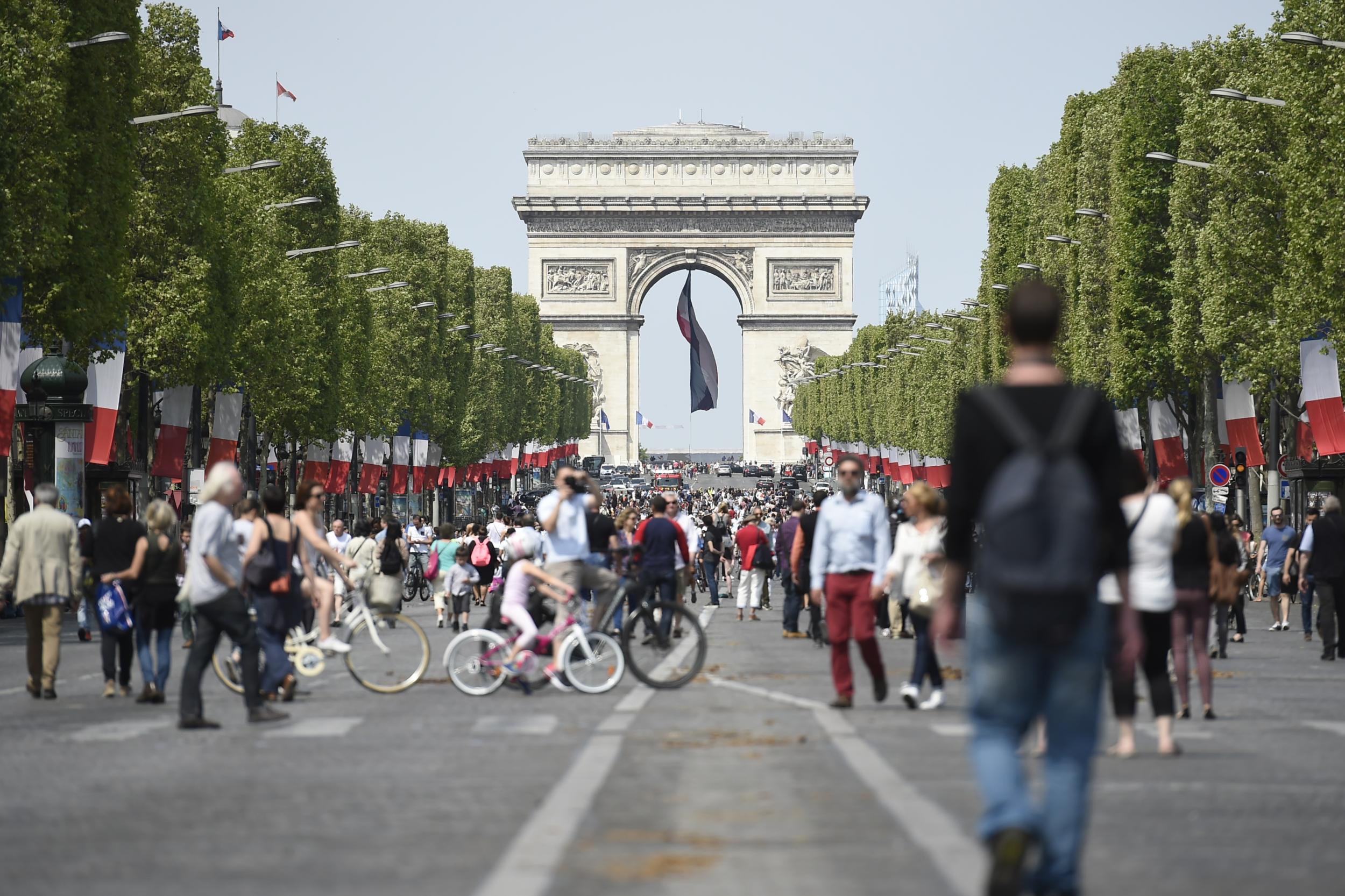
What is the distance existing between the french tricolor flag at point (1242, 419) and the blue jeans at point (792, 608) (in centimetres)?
1613

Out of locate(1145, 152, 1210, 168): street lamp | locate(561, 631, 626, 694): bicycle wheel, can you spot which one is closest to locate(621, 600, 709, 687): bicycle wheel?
locate(561, 631, 626, 694): bicycle wheel

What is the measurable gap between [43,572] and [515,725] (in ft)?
17.7

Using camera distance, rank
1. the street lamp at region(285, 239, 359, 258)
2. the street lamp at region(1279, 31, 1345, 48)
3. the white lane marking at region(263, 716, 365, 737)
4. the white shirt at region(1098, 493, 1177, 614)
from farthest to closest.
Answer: the street lamp at region(285, 239, 359, 258), the street lamp at region(1279, 31, 1345, 48), the white lane marking at region(263, 716, 365, 737), the white shirt at region(1098, 493, 1177, 614)

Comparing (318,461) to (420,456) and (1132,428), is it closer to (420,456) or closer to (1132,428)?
(420,456)

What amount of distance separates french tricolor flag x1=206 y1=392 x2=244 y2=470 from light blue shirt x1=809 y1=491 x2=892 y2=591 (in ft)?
101

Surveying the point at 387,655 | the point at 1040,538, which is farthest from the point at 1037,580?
the point at 387,655

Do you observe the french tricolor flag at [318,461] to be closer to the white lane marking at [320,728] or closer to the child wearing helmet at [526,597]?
the child wearing helmet at [526,597]

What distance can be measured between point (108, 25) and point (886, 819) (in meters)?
27.3

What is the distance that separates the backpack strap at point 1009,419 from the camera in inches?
263

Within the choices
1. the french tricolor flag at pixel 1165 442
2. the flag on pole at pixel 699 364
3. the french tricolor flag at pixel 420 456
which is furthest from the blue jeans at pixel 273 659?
the flag on pole at pixel 699 364

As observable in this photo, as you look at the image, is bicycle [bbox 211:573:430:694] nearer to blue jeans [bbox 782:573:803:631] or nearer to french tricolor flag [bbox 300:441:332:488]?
blue jeans [bbox 782:573:803:631]

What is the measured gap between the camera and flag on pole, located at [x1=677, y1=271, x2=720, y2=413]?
154375 millimetres

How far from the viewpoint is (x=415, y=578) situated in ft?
148

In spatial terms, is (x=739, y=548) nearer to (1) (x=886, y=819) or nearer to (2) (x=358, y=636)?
(2) (x=358, y=636)
